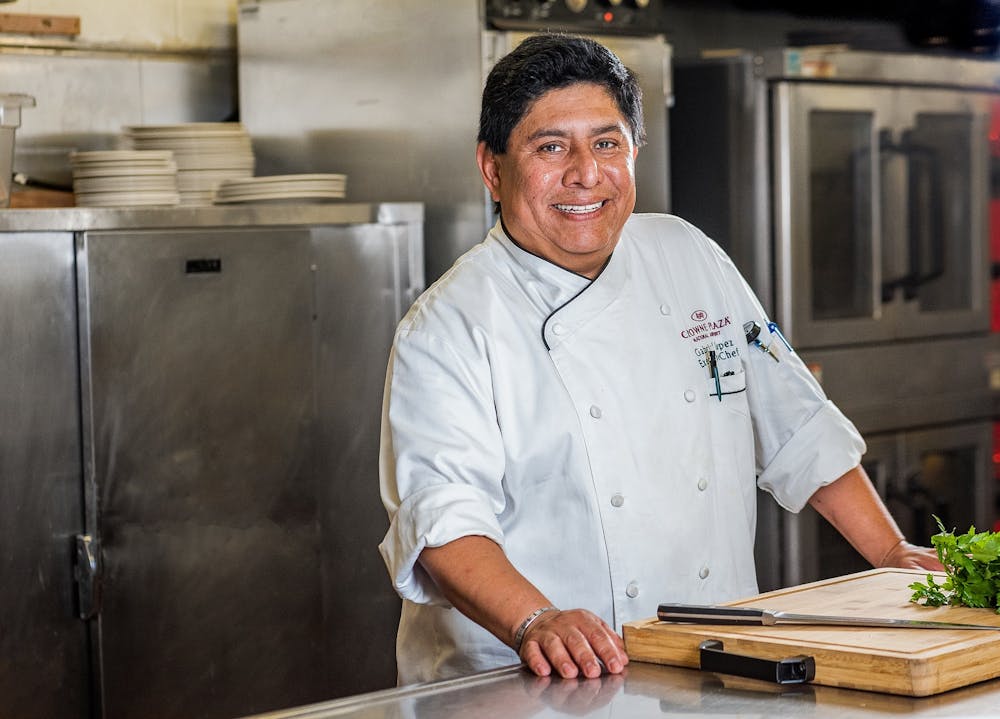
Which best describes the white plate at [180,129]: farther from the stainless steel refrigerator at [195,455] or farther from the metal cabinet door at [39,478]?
the metal cabinet door at [39,478]

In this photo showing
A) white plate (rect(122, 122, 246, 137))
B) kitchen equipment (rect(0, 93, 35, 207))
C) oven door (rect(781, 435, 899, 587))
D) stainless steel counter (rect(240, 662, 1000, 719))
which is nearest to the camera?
stainless steel counter (rect(240, 662, 1000, 719))

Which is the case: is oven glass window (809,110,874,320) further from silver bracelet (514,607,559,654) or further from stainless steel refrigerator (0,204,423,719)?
silver bracelet (514,607,559,654)

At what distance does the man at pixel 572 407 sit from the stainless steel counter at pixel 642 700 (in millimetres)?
264

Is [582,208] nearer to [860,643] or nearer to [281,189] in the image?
[860,643]

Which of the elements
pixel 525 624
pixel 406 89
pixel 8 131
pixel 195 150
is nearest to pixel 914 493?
pixel 406 89

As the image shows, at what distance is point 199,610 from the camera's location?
310 cm

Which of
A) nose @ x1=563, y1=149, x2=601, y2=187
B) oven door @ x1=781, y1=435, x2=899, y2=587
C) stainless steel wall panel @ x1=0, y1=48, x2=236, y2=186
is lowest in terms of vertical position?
oven door @ x1=781, y1=435, x2=899, y2=587

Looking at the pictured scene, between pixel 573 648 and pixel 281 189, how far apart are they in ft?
6.27

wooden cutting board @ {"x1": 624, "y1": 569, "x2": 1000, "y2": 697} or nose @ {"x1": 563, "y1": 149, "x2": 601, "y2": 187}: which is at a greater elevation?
nose @ {"x1": 563, "y1": 149, "x2": 601, "y2": 187}

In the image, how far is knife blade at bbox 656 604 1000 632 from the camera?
1.54m

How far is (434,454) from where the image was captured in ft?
5.96

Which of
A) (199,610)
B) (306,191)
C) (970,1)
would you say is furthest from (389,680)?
(970,1)

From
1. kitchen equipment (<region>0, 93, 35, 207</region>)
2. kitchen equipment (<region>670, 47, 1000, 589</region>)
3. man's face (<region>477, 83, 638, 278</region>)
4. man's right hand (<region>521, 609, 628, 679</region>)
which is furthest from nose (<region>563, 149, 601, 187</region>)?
kitchen equipment (<region>670, 47, 1000, 589</region>)

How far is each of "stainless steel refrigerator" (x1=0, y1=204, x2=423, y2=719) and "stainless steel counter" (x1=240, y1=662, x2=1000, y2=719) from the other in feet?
5.13
